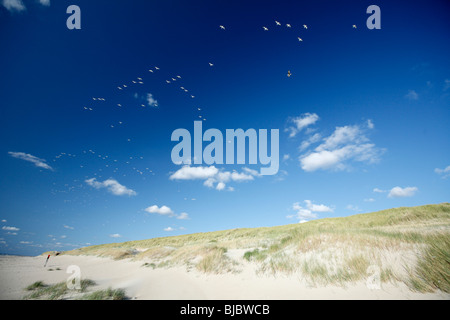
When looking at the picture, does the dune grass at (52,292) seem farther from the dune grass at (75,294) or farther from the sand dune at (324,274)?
the sand dune at (324,274)

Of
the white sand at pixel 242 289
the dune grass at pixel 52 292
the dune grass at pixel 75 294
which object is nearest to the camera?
the white sand at pixel 242 289

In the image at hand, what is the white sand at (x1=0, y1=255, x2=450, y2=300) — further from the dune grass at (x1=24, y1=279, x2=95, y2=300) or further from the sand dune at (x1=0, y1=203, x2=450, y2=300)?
the dune grass at (x1=24, y1=279, x2=95, y2=300)

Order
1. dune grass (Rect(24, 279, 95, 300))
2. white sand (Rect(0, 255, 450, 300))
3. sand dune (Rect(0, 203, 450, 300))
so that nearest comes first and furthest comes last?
white sand (Rect(0, 255, 450, 300))
sand dune (Rect(0, 203, 450, 300))
dune grass (Rect(24, 279, 95, 300))

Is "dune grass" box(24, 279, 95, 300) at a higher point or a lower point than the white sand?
lower

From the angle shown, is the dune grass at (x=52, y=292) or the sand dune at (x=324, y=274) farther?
the dune grass at (x=52, y=292)

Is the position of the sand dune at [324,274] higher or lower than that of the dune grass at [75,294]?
higher

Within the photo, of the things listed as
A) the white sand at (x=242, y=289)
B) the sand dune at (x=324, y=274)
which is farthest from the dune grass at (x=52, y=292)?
the white sand at (x=242, y=289)

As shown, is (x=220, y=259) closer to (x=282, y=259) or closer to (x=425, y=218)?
(x=282, y=259)

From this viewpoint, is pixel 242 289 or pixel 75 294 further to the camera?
Answer: pixel 75 294

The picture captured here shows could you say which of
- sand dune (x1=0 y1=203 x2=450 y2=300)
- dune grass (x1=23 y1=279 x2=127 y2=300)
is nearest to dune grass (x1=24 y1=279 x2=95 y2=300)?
dune grass (x1=23 y1=279 x2=127 y2=300)

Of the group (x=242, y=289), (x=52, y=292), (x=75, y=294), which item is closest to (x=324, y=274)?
(x=242, y=289)

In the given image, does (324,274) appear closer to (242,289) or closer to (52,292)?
(242,289)
